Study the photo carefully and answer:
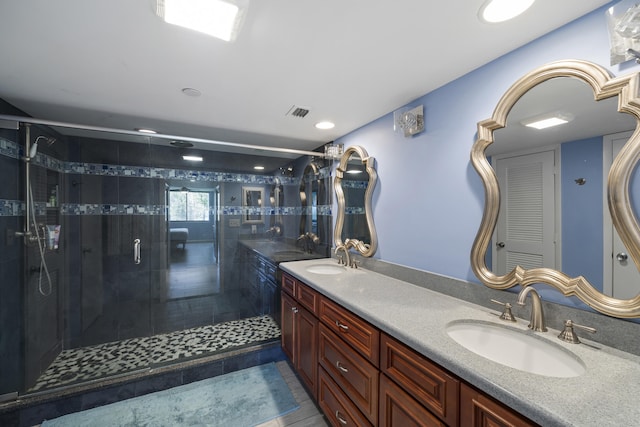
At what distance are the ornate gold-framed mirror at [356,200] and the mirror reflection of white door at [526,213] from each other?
1005 millimetres

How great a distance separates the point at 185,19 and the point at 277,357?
8.70 feet

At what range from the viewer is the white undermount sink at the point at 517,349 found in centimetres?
92

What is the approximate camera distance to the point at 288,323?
2.21m

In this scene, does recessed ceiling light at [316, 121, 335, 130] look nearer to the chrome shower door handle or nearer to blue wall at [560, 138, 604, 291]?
blue wall at [560, 138, 604, 291]

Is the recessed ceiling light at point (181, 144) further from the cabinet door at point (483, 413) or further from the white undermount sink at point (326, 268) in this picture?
the cabinet door at point (483, 413)

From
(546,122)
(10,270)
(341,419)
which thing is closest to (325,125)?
(546,122)

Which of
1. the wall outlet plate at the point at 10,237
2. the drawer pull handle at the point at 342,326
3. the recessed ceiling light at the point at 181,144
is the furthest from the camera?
the recessed ceiling light at the point at 181,144

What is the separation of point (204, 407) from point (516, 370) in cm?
206

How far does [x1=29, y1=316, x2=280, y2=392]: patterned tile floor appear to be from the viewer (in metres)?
2.03

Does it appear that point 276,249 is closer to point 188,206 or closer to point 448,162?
point 188,206

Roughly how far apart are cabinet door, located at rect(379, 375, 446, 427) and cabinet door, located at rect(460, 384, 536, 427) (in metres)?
0.13

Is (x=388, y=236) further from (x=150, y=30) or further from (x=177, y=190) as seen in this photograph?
(x=177, y=190)

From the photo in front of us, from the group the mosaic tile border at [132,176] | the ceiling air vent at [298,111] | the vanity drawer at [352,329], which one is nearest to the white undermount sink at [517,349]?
the vanity drawer at [352,329]

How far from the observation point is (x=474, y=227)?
1418 millimetres
